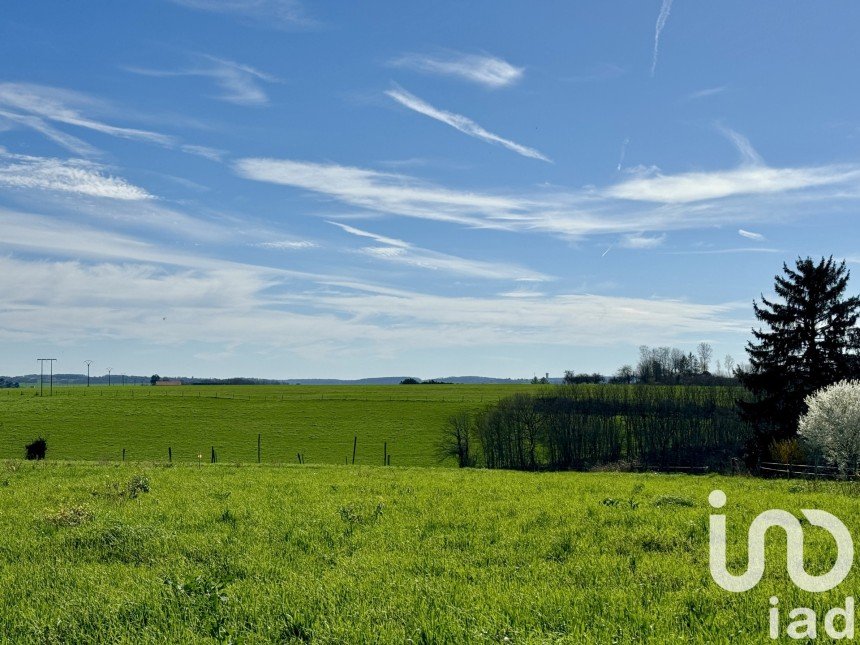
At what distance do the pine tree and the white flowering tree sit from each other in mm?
4272

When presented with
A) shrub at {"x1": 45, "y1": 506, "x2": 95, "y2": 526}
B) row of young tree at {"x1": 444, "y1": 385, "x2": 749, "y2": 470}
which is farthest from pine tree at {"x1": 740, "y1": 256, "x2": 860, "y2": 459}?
shrub at {"x1": 45, "y1": 506, "x2": 95, "y2": 526}

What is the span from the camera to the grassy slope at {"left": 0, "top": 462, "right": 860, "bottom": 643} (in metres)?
7.37

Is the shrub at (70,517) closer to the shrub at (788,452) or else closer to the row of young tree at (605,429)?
the shrub at (788,452)

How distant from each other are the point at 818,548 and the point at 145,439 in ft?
288

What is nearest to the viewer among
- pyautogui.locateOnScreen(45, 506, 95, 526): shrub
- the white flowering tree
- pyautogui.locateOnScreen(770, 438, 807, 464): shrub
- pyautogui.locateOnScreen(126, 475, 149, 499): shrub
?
pyautogui.locateOnScreen(45, 506, 95, 526): shrub

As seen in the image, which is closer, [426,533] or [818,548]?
[818,548]

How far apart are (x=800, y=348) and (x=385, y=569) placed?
1963 inches

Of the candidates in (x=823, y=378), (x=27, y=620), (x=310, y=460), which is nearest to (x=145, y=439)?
(x=310, y=460)

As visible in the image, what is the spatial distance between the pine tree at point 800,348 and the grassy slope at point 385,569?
35677 mm

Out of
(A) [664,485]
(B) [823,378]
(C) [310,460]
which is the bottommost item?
(C) [310,460]

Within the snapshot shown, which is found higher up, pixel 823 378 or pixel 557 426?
pixel 823 378

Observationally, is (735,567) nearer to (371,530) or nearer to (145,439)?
(371,530)

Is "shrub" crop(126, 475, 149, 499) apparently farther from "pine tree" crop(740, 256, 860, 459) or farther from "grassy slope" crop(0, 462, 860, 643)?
"pine tree" crop(740, 256, 860, 459)

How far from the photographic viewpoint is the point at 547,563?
1016 cm
